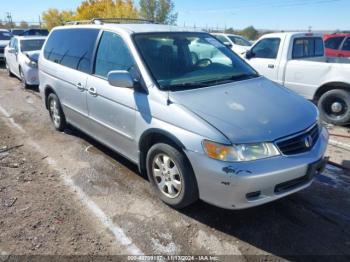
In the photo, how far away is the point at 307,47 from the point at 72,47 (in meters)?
5.22

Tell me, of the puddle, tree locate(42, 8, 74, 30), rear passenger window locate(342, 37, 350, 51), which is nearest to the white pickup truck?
the puddle

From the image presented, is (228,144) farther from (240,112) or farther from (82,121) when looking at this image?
(82,121)

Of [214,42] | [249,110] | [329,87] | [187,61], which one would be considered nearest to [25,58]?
[214,42]

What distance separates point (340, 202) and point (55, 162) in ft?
12.2

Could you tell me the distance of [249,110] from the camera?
3373mm

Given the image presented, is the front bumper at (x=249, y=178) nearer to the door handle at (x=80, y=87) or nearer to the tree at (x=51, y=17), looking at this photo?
the door handle at (x=80, y=87)

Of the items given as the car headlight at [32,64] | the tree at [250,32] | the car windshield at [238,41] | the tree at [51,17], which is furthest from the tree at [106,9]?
the tree at [250,32]

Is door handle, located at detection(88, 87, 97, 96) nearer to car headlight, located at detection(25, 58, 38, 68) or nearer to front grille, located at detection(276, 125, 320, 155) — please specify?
front grille, located at detection(276, 125, 320, 155)

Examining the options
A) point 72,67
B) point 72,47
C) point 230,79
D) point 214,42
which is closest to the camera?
point 230,79

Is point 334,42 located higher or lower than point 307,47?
lower

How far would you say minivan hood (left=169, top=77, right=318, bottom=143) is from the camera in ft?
10.1

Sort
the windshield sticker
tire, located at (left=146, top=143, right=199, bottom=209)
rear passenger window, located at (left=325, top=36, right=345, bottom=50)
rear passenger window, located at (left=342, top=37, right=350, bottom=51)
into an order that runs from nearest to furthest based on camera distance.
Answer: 1. tire, located at (left=146, top=143, right=199, bottom=209)
2. the windshield sticker
3. rear passenger window, located at (left=342, top=37, right=350, bottom=51)
4. rear passenger window, located at (left=325, top=36, right=345, bottom=50)

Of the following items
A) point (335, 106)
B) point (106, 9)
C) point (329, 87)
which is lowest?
point (335, 106)

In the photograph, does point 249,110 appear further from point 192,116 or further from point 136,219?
point 136,219
